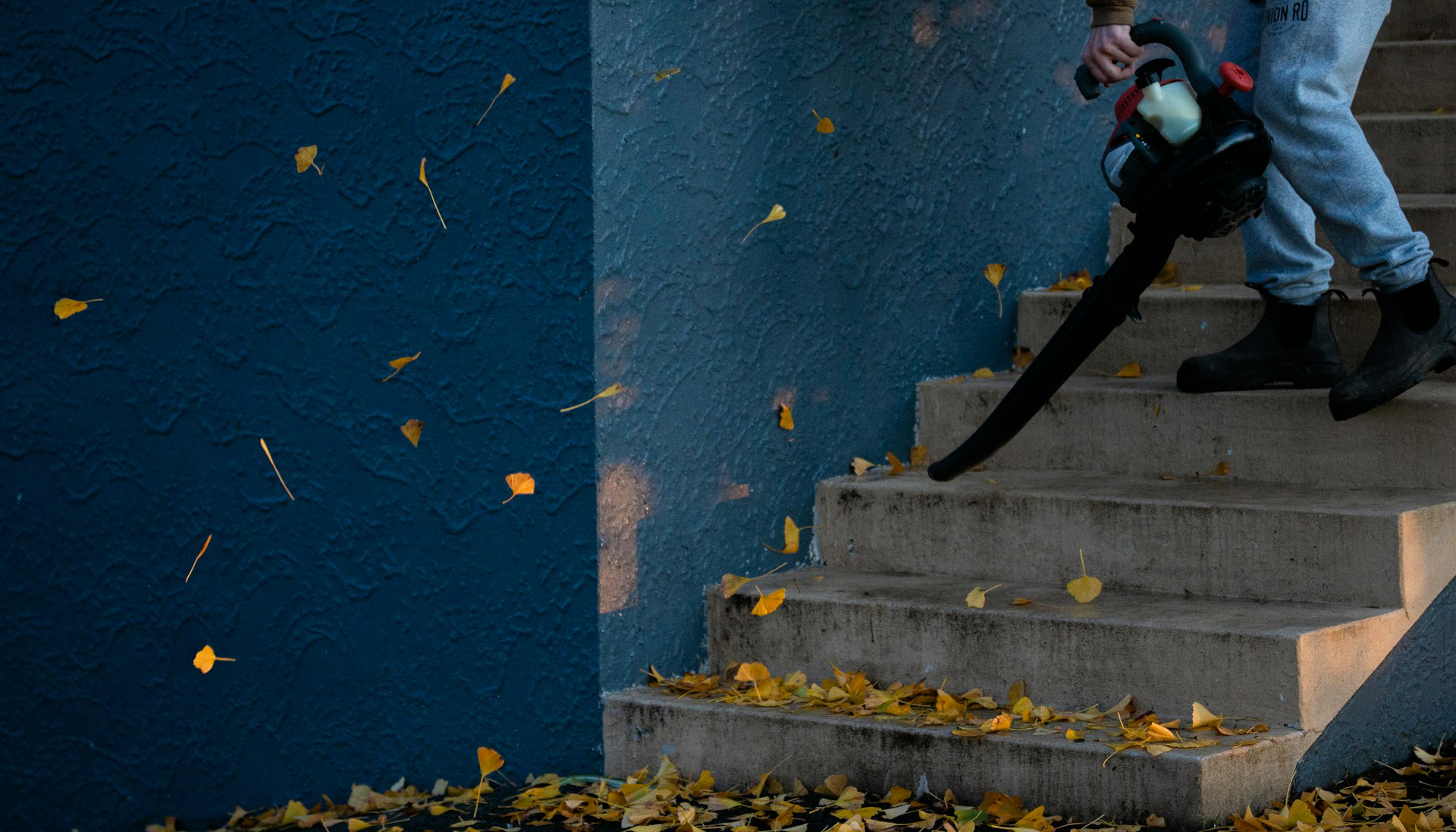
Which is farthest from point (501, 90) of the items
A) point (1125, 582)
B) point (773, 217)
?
point (1125, 582)

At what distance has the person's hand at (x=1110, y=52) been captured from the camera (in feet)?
9.52

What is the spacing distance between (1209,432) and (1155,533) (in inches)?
15.1

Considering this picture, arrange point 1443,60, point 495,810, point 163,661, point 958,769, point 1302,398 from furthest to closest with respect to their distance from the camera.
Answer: point 1443,60
point 163,661
point 1302,398
point 495,810
point 958,769

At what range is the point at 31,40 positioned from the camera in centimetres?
364

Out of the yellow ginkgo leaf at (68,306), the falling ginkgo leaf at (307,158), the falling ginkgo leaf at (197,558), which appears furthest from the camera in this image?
the yellow ginkgo leaf at (68,306)

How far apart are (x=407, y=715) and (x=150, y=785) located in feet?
2.97

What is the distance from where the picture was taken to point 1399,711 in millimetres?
2871

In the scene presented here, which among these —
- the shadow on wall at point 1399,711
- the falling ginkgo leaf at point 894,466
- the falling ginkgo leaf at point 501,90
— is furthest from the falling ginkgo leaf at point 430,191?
the shadow on wall at point 1399,711

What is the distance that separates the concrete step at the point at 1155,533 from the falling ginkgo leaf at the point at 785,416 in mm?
187

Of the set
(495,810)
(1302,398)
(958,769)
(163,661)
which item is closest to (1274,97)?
(1302,398)

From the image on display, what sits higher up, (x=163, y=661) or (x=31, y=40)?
(x=31, y=40)

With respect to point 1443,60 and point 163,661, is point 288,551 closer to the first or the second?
point 163,661

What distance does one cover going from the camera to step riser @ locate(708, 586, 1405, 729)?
261cm

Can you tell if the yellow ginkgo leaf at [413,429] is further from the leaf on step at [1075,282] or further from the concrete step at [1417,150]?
the concrete step at [1417,150]
